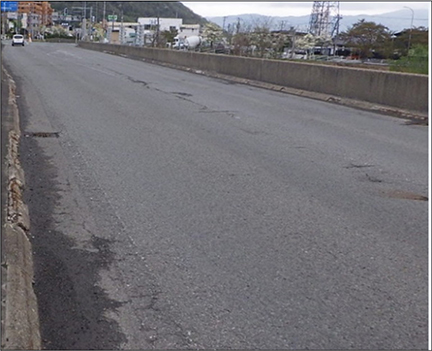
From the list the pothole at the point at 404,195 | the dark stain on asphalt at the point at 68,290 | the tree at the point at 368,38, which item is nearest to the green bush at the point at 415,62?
the tree at the point at 368,38

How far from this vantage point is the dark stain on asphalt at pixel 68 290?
4.21 metres

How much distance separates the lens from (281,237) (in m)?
6.34

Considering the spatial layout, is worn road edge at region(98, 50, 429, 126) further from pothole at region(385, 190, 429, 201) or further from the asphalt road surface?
pothole at region(385, 190, 429, 201)

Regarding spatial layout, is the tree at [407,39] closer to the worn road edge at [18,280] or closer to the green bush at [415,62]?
the green bush at [415,62]

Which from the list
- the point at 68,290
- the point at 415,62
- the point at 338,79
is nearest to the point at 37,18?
the point at 415,62

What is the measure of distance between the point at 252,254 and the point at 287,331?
4.99 ft

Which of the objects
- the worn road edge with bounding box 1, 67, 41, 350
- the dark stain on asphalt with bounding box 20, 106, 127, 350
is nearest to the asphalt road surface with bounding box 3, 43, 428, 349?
the dark stain on asphalt with bounding box 20, 106, 127, 350

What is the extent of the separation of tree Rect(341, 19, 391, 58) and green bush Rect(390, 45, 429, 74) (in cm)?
396

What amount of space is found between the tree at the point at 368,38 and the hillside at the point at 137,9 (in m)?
65.8

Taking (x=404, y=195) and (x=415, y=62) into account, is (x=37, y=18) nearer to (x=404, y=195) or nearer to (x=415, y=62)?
(x=415, y=62)

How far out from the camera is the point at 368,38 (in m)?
28.1

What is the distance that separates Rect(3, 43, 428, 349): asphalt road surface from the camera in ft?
14.5

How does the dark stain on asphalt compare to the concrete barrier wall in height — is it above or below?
below

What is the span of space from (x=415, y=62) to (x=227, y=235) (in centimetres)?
1752
